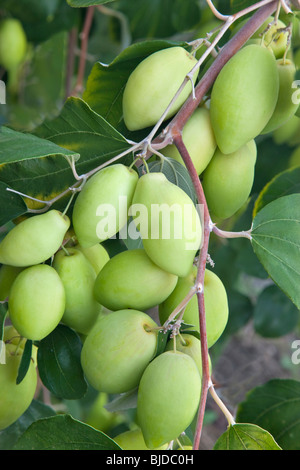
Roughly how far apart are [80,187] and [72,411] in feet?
2.34

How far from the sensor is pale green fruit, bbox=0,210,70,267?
0.46 meters

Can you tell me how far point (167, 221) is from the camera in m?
0.44

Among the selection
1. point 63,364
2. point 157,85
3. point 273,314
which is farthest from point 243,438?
point 273,314

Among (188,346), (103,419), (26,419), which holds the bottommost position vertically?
(103,419)

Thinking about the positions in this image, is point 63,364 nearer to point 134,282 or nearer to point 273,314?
point 134,282

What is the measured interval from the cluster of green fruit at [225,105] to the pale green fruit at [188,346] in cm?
13

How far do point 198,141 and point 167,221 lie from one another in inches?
4.2

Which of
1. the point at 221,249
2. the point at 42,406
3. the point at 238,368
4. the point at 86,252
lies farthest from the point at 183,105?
the point at 238,368

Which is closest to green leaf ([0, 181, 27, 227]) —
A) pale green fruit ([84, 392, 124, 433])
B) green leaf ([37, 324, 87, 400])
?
green leaf ([37, 324, 87, 400])

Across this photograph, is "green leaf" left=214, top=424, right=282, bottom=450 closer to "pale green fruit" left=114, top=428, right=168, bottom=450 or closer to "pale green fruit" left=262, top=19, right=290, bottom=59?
"pale green fruit" left=114, top=428, right=168, bottom=450

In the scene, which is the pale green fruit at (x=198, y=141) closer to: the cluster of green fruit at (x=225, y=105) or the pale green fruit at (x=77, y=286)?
the cluster of green fruit at (x=225, y=105)

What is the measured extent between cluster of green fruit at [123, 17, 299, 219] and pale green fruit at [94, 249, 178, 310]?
103 mm

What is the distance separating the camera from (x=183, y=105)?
Answer: 0.52 metres

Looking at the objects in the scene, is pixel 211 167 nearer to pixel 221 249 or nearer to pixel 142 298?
pixel 142 298
